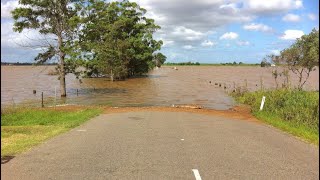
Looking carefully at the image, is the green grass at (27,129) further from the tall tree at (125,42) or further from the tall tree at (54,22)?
the tall tree at (125,42)

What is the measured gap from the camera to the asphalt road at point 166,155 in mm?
8547

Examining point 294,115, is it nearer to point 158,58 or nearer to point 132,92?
point 132,92

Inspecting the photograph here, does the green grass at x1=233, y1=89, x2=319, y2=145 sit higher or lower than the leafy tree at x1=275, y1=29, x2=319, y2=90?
lower

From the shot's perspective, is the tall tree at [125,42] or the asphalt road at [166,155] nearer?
the asphalt road at [166,155]

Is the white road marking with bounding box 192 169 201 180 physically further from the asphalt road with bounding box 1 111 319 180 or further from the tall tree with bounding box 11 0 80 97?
the tall tree with bounding box 11 0 80 97

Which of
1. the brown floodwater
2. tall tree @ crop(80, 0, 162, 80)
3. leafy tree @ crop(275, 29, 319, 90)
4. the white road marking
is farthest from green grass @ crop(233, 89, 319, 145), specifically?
tall tree @ crop(80, 0, 162, 80)

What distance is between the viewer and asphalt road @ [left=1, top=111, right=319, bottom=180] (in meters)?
8.55

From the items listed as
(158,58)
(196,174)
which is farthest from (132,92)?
(158,58)

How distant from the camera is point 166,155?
1034 centimetres

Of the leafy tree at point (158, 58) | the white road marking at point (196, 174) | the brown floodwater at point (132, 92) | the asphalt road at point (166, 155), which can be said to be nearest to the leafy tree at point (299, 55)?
the brown floodwater at point (132, 92)

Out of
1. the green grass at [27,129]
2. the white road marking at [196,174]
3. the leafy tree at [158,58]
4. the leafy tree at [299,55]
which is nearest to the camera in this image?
the white road marking at [196,174]

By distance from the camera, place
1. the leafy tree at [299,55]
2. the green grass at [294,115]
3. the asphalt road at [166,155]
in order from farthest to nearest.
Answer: the leafy tree at [299,55], the green grass at [294,115], the asphalt road at [166,155]

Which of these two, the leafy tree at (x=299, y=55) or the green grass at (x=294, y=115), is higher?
the leafy tree at (x=299, y=55)

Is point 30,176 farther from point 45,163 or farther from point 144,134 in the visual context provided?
point 144,134
